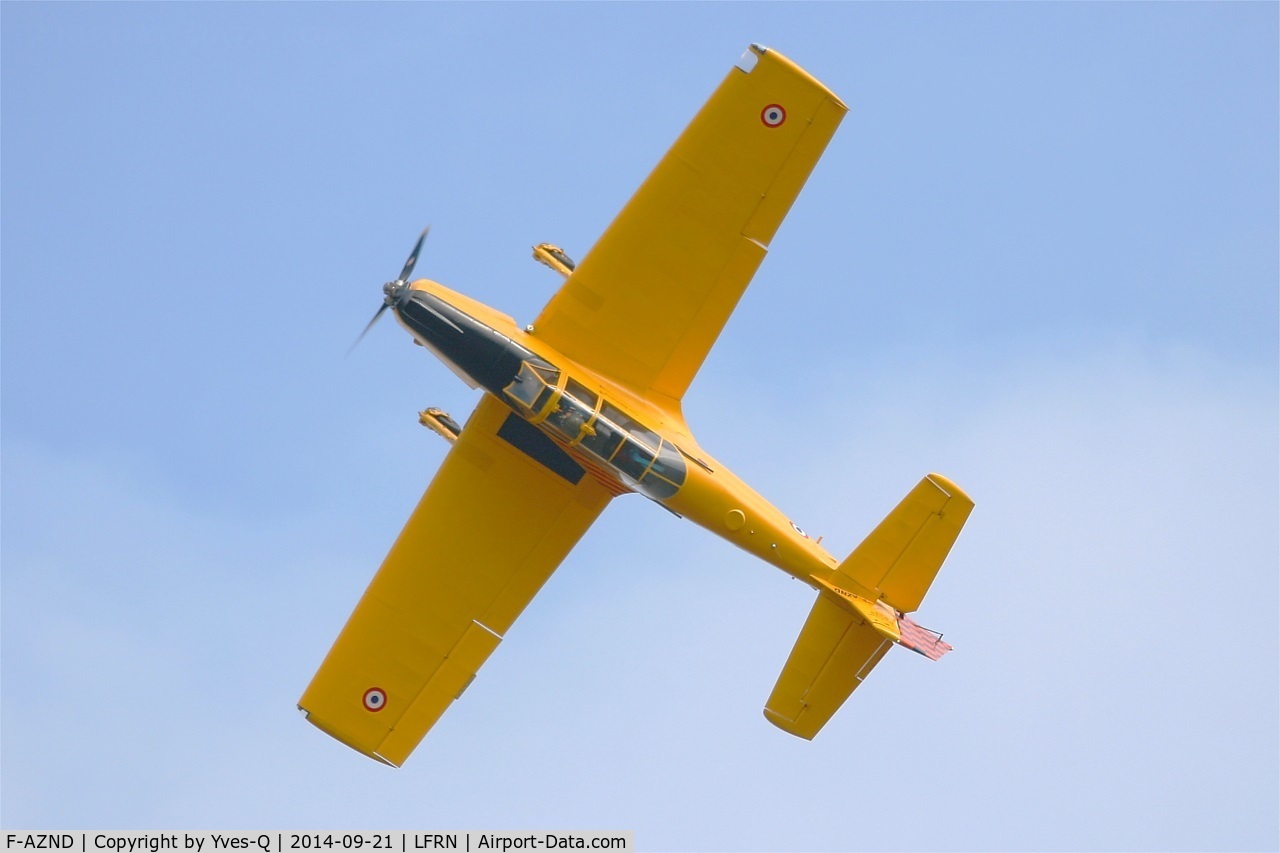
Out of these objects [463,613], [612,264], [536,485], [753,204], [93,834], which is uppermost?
[753,204]

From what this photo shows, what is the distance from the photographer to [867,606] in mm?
23875

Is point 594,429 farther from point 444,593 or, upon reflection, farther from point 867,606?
point 867,606

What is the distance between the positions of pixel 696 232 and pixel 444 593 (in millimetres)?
6370

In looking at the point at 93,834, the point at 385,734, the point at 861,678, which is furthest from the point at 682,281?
the point at 93,834

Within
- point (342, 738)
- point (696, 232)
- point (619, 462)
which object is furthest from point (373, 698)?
point (696, 232)

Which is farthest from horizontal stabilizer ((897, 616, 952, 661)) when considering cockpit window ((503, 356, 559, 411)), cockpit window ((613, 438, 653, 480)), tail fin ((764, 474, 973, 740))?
cockpit window ((503, 356, 559, 411))

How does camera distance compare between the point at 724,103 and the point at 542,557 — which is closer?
the point at 724,103

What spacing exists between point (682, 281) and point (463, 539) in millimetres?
4903

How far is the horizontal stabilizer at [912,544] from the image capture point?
78.0 feet

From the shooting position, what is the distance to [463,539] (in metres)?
24.7

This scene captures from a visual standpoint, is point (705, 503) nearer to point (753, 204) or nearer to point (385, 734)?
point (753, 204)

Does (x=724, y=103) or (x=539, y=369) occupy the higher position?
(x=724, y=103)

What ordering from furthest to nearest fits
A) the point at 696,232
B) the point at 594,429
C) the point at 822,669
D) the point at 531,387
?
1. the point at 822,669
2. the point at 696,232
3. the point at 594,429
4. the point at 531,387

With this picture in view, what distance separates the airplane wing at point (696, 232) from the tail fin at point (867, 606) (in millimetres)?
3708
